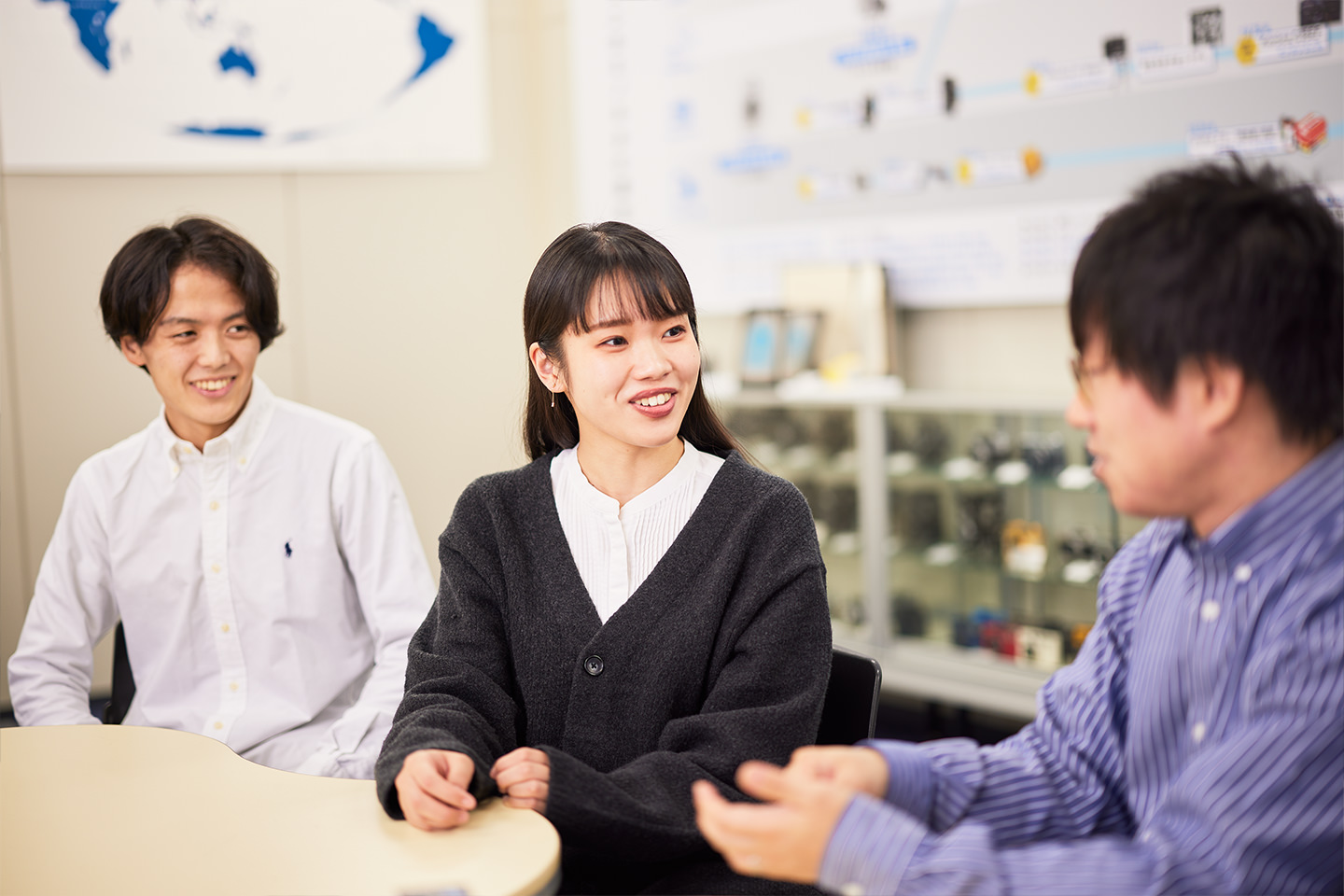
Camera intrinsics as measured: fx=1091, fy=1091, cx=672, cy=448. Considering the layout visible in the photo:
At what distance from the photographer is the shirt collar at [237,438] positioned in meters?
2.23

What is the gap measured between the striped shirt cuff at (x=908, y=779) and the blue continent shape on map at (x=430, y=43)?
12.5ft

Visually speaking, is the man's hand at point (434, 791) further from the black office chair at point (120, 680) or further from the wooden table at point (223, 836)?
the black office chair at point (120, 680)

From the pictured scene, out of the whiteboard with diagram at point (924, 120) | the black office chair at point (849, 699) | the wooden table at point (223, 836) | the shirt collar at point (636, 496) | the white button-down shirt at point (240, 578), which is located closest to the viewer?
the wooden table at point (223, 836)

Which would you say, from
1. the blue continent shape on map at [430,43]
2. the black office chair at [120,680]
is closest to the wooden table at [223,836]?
the black office chair at [120,680]

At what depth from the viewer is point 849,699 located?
1.67 m

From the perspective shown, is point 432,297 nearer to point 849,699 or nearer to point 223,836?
point 849,699

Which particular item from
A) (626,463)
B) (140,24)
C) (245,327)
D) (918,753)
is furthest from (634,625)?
(140,24)

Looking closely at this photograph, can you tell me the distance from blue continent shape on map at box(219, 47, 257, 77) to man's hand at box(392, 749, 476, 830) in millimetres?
3519

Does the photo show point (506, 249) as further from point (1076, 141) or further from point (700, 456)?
point (700, 456)

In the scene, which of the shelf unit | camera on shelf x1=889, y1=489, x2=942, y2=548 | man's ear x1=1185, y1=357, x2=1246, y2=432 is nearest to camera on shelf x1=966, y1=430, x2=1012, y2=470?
the shelf unit

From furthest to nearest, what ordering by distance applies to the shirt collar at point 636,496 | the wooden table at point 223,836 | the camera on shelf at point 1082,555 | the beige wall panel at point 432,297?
1. the beige wall panel at point 432,297
2. the camera on shelf at point 1082,555
3. the shirt collar at point 636,496
4. the wooden table at point 223,836

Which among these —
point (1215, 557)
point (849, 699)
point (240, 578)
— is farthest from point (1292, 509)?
point (240, 578)

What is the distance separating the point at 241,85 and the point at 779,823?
154 inches

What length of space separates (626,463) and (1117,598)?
2.61ft
